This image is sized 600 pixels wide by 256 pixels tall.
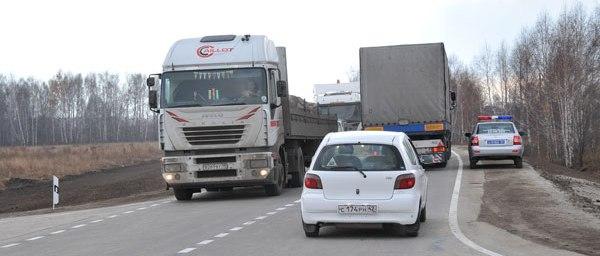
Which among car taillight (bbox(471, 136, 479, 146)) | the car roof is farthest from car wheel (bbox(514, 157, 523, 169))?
the car roof

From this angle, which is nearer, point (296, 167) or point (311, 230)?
point (311, 230)

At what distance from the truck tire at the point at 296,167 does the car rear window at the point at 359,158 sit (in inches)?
394

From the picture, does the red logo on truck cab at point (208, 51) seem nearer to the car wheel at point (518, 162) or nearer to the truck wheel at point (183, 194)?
the truck wheel at point (183, 194)

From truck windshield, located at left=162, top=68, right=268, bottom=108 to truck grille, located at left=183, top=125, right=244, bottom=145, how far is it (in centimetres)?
76

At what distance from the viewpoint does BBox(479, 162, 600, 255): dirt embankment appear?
11.0 metres

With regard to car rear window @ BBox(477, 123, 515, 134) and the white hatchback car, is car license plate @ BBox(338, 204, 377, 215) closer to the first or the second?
the white hatchback car

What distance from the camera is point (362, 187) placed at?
10906 millimetres

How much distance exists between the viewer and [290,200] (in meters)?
18.0

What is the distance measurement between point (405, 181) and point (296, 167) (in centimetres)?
1083

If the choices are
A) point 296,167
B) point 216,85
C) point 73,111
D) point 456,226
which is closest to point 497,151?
point 296,167

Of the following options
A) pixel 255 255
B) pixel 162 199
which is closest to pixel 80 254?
pixel 255 255

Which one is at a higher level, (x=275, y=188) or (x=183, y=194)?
(x=275, y=188)

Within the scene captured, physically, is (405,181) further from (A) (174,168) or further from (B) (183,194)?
(B) (183,194)

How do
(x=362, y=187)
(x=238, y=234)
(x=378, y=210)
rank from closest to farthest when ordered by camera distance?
(x=378, y=210)
(x=362, y=187)
(x=238, y=234)
